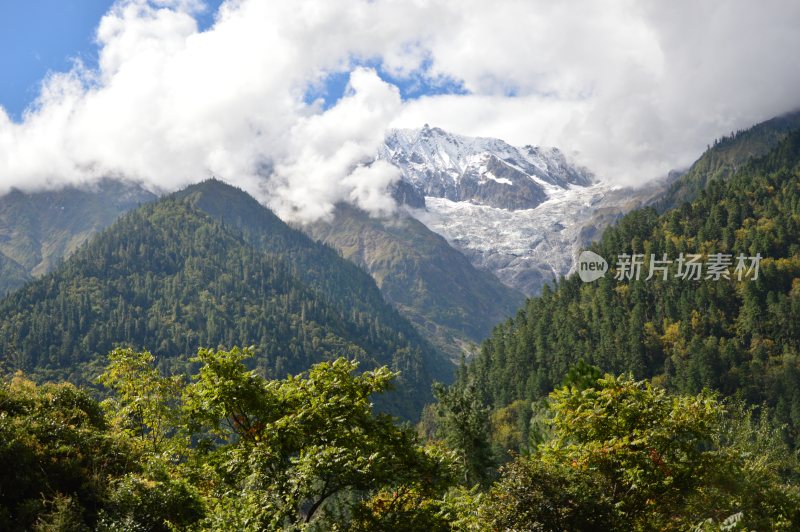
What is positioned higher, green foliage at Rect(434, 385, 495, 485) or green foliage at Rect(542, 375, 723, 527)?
green foliage at Rect(542, 375, 723, 527)

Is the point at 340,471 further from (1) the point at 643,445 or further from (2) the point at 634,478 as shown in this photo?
(1) the point at 643,445

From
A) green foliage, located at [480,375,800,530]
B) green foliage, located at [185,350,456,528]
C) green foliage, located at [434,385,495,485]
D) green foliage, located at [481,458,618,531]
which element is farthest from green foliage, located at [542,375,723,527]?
green foliage, located at [434,385,495,485]

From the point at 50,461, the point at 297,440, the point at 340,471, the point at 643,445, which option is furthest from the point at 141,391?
the point at 643,445

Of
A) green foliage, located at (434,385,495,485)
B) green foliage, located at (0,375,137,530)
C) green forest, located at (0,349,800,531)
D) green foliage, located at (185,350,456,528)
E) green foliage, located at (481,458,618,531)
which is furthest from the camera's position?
green foliage, located at (434,385,495,485)

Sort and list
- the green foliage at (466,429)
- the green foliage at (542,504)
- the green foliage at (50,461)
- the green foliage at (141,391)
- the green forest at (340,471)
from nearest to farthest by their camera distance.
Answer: the green foliage at (542,504) → the green forest at (340,471) → the green foliage at (50,461) → the green foliage at (141,391) → the green foliage at (466,429)

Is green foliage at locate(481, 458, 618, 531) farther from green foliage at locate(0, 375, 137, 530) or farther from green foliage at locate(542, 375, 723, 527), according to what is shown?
green foliage at locate(0, 375, 137, 530)

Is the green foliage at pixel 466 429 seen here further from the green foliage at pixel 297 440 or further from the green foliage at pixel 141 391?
the green foliage at pixel 297 440

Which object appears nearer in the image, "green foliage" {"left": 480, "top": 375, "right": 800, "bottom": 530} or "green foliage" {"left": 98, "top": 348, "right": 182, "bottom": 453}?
"green foliage" {"left": 480, "top": 375, "right": 800, "bottom": 530}

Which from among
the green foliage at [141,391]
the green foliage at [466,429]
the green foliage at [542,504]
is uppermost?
the green foliage at [141,391]

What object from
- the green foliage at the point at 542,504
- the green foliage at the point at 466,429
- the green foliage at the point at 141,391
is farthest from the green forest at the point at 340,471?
the green foliage at the point at 466,429

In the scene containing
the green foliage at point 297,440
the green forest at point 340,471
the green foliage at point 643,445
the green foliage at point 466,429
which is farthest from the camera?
the green foliage at point 466,429

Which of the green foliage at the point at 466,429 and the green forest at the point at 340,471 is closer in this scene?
the green forest at the point at 340,471

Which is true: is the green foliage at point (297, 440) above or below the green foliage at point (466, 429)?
above

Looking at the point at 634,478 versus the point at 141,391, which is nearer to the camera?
the point at 634,478
